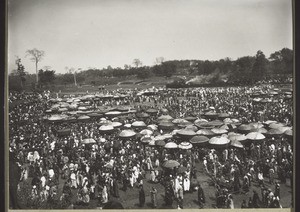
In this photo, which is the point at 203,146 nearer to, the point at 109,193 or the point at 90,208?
the point at 109,193

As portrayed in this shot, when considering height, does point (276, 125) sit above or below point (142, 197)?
above

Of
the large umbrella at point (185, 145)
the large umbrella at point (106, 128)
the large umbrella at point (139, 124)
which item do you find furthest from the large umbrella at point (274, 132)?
the large umbrella at point (106, 128)

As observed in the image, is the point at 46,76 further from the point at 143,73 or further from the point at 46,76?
the point at 143,73

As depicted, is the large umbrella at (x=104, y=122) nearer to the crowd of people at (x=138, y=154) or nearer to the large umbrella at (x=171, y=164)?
the crowd of people at (x=138, y=154)

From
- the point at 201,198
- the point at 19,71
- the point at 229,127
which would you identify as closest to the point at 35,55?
the point at 19,71

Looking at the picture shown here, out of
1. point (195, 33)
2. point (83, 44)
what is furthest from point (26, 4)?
point (195, 33)

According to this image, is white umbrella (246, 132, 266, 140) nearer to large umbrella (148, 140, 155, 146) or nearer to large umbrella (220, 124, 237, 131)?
large umbrella (220, 124, 237, 131)
